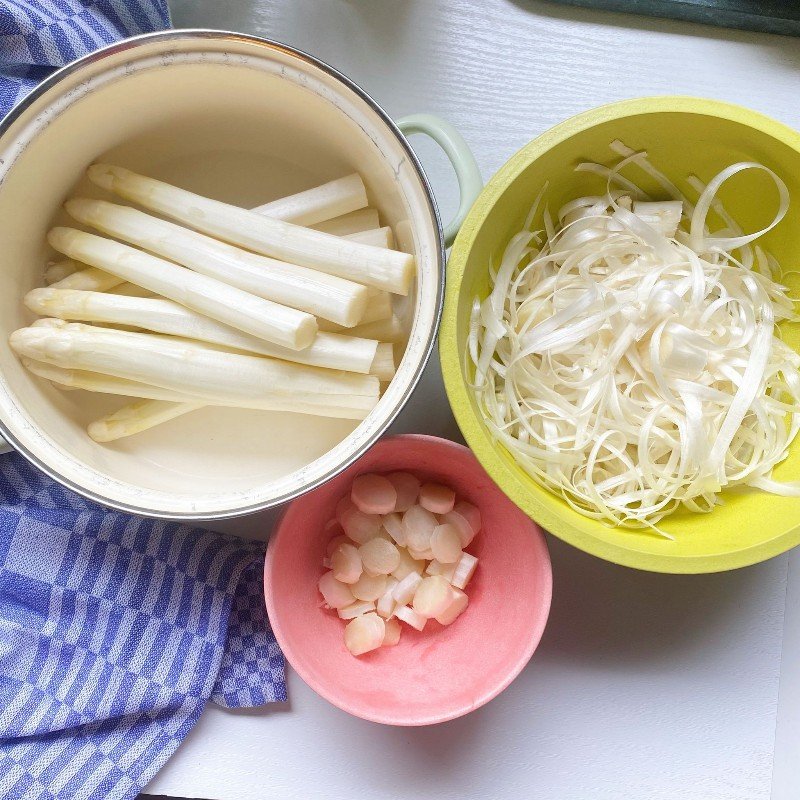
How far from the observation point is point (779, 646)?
2.25ft

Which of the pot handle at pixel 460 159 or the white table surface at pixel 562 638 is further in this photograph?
the white table surface at pixel 562 638

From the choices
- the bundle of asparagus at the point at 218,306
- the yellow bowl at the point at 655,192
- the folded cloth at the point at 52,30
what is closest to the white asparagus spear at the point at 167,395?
the bundle of asparagus at the point at 218,306

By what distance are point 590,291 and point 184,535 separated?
0.41 m

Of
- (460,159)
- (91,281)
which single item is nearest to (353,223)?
(460,159)

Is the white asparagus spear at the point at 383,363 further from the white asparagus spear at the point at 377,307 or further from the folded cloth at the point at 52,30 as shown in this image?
the folded cloth at the point at 52,30

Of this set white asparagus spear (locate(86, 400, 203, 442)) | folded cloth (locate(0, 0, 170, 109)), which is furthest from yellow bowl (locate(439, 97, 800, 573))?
folded cloth (locate(0, 0, 170, 109))

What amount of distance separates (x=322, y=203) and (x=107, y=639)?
1.36 ft

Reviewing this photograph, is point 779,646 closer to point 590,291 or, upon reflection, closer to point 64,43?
point 590,291

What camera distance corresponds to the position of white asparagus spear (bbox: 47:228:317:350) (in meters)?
0.53

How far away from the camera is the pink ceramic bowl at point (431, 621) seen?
23.0 inches

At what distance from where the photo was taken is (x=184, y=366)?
0.55 m

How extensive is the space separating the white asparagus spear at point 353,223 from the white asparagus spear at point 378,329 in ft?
0.25

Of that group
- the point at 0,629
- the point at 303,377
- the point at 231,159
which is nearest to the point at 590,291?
the point at 303,377

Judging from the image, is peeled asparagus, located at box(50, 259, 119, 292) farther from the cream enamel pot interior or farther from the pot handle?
the pot handle
